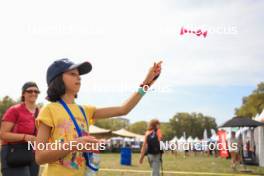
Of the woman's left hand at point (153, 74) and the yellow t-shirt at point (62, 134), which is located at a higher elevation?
the woman's left hand at point (153, 74)

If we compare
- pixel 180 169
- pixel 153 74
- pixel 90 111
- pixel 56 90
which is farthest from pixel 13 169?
pixel 180 169

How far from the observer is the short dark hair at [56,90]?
291cm

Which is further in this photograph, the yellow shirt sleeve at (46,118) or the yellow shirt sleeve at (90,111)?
the yellow shirt sleeve at (90,111)

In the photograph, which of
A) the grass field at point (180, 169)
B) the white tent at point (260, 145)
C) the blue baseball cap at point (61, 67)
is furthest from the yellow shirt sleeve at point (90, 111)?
the white tent at point (260, 145)

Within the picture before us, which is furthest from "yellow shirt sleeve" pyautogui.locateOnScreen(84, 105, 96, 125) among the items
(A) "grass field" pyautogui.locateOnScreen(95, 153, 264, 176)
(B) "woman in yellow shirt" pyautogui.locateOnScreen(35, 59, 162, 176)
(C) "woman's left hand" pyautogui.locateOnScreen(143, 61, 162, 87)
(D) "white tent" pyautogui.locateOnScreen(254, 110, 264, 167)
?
(D) "white tent" pyautogui.locateOnScreen(254, 110, 264, 167)

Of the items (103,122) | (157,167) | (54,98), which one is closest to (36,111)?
(54,98)

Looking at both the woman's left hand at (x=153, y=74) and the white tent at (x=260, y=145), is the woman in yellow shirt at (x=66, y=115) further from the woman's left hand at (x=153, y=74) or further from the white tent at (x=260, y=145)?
the white tent at (x=260, y=145)

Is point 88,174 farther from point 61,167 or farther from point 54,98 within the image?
point 54,98

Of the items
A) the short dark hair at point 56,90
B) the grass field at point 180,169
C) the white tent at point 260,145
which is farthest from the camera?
the white tent at point 260,145

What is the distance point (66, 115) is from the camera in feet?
9.24

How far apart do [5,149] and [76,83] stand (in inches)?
94.9

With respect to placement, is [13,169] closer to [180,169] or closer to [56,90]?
[56,90]

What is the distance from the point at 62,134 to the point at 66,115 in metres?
0.14

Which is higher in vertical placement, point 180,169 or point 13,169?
point 13,169
